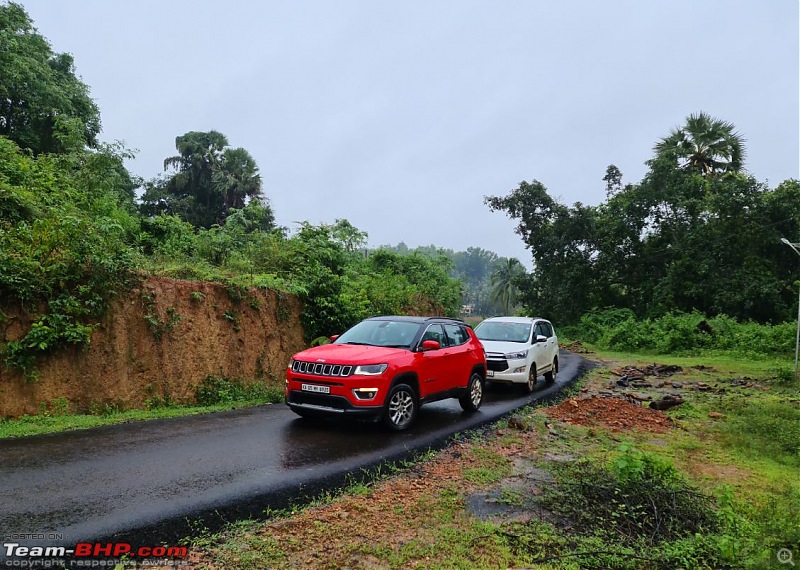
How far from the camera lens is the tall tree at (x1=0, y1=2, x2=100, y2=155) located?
20.5m

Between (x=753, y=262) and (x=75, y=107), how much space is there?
3667cm

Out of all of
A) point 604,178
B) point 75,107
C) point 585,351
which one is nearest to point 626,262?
point 604,178

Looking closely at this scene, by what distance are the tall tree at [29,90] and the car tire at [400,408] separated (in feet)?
63.3

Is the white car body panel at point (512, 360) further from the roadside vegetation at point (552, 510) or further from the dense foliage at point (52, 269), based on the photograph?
the dense foliage at point (52, 269)

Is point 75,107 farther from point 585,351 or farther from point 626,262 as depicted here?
point 626,262

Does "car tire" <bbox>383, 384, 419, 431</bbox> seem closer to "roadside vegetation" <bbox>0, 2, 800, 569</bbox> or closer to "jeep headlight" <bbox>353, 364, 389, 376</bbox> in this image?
"jeep headlight" <bbox>353, 364, 389, 376</bbox>

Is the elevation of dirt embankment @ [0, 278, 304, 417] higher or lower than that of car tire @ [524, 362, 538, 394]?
higher

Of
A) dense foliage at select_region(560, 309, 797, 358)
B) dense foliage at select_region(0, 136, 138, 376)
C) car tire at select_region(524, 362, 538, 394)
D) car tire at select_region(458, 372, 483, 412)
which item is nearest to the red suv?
car tire at select_region(458, 372, 483, 412)

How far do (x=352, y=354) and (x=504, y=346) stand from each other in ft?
19.7

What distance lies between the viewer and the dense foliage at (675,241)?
26594 millimetres

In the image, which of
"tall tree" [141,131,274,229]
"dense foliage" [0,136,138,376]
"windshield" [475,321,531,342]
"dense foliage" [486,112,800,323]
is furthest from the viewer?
"tall tree" [141,131,274,229]

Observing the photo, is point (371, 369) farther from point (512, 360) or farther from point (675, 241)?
point (675, 241)

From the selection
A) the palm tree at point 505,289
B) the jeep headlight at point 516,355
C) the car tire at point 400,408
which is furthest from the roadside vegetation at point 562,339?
the palm tree at point 505,289

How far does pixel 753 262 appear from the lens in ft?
87.7
